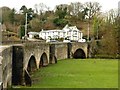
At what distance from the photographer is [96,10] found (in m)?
81.2

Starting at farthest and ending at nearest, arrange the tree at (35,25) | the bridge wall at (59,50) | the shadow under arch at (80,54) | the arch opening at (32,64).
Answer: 1. the tree at (35,25)
2. the shadow under arch at (80,54)
3. the bridge wall at (59,50)
4. the arch opening at (32,64)

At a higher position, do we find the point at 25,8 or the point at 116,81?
the point at 25,8

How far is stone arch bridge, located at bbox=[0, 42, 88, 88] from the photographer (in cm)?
1547

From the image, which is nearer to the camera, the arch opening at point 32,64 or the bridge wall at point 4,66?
the bridge wall at point 4,66

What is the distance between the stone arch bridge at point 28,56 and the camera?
1547 cm

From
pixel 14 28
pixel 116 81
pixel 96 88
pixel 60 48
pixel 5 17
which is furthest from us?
pixel 5 17

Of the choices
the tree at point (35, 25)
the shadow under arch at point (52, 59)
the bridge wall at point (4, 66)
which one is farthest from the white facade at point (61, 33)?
the bridge wall at point (4, 66)

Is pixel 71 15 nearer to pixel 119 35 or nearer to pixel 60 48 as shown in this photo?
pixel 119 35

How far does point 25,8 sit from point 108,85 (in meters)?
62.9

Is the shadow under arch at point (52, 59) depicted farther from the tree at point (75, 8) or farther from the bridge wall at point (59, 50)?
the tree at point (75, 8)

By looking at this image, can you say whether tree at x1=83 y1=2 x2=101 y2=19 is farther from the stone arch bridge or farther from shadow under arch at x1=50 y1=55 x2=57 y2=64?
shadow under arch at x1=50 y1=55 x2=57 y2=64

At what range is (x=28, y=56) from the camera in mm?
22766

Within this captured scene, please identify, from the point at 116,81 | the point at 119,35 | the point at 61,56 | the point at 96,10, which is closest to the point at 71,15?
the point at 96,10

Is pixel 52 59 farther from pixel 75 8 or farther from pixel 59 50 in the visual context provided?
pixel 75 8
